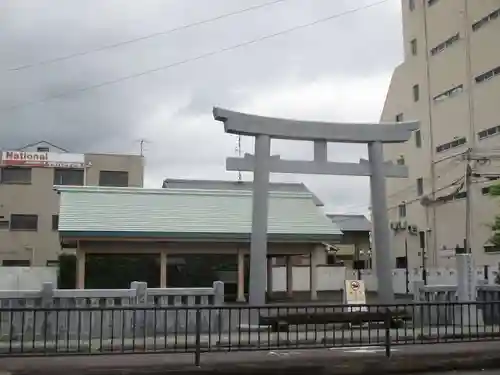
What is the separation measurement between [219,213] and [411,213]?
20721 mm

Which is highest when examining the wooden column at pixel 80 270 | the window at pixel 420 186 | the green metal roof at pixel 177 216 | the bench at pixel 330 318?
the window at pixel 420 186

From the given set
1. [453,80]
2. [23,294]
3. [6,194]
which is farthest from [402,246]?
[23,294]

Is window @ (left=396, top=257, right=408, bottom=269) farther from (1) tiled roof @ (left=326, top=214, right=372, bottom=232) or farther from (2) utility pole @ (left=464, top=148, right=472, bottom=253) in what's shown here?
(1) tiled roof @ (left=326, top=214, right=372, bottom=232)

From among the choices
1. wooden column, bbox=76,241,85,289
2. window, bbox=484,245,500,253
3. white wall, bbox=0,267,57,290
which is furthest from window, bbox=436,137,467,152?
white wall, bbox=0,267,57,290

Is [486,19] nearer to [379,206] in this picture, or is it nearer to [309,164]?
[379,206]

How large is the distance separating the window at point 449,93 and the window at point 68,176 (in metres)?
24.3

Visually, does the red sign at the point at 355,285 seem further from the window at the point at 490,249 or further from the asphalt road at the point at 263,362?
the window at the point at 490,249

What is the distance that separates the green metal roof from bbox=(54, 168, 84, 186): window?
17.3 meters

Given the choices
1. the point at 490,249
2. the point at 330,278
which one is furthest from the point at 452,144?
the point at 330,278

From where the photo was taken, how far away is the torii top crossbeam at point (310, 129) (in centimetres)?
1916

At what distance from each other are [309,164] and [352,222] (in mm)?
44680

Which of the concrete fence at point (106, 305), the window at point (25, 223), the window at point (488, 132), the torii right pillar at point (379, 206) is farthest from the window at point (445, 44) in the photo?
the concrete fence at point (106, 305)

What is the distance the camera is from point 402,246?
1844 inches

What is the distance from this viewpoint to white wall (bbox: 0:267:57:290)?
2588cm
